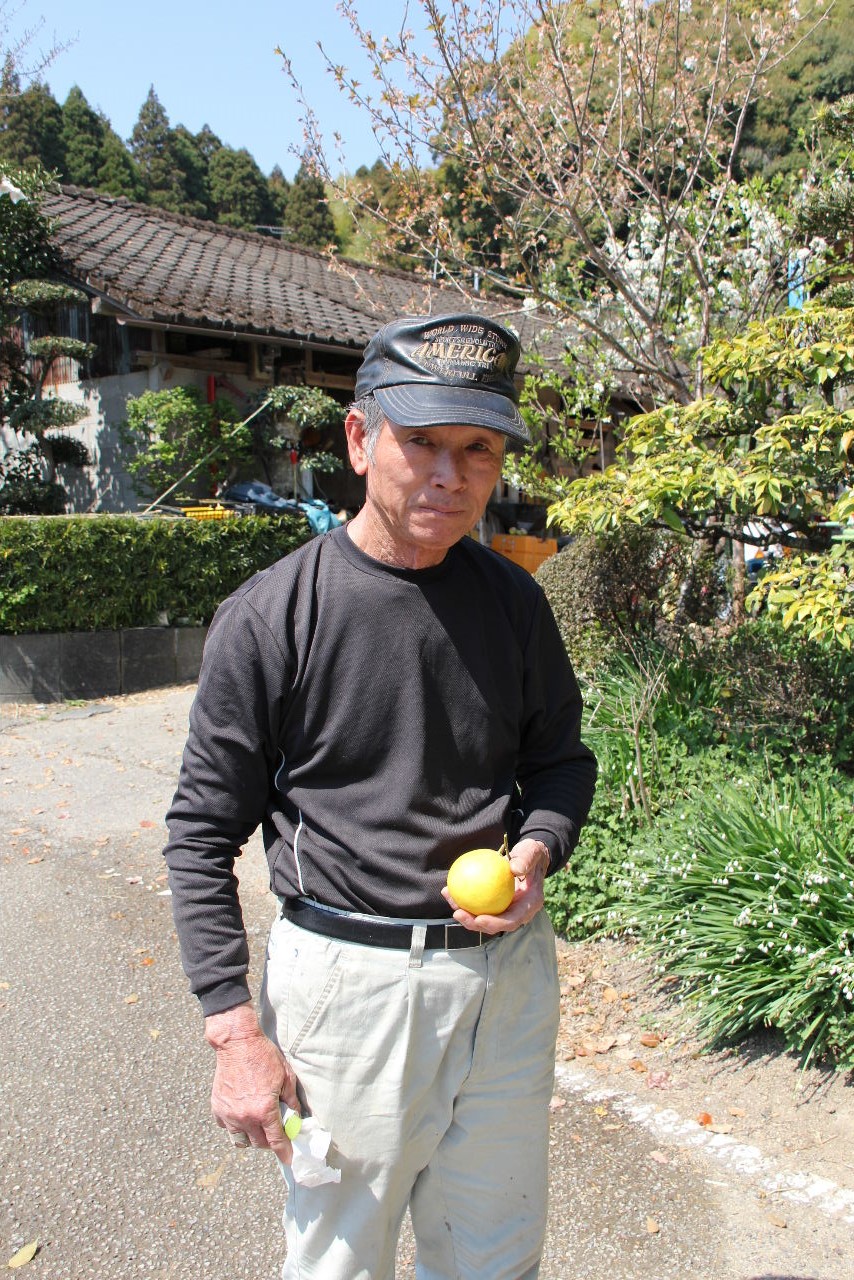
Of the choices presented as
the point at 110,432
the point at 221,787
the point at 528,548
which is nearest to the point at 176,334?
the point at 110,432

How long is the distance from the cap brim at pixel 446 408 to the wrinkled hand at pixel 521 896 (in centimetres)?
72

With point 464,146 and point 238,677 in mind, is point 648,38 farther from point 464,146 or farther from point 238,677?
point 238,677

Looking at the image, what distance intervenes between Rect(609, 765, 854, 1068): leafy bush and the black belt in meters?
1.87

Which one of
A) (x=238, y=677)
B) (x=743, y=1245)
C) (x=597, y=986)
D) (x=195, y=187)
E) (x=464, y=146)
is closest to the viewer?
(x=238, y=677)

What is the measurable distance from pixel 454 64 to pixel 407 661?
505cm

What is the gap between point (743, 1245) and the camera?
2729 millimetres

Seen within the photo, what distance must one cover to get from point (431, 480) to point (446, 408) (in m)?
0.13

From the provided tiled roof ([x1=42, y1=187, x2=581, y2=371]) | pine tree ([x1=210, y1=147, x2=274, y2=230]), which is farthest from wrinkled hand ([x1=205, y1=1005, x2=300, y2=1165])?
pine tree ([x1=210, y1=147, x2=274, y2=230])

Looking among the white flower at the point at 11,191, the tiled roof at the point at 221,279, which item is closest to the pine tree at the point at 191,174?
the tiled roof at the point at 221,279

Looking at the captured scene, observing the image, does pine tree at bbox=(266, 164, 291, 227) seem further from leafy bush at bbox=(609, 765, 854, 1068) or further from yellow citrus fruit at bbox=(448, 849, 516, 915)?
yellow citrus fruit at bbox=(448, 849, 516, 915)

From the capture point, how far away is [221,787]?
5.78 ft

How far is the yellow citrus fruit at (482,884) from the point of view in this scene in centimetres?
168

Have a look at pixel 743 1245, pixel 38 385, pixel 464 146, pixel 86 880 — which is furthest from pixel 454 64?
pixel 38 385

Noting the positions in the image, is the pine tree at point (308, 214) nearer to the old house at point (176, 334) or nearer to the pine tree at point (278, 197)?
the pine tree at point (278, 197)
